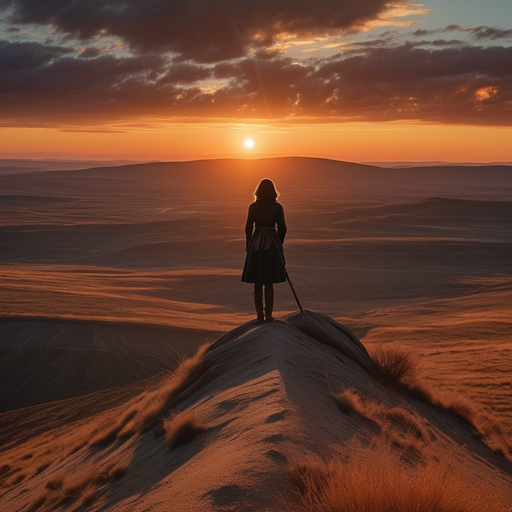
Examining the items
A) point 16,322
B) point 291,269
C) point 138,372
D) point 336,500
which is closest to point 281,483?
point 336,500

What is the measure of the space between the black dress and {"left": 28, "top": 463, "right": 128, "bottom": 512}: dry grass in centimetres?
327

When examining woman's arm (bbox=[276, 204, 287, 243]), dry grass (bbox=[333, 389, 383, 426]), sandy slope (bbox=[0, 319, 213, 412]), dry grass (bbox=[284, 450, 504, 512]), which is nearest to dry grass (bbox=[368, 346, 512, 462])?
dry grass (bbox=[333, 389, 383, 426])

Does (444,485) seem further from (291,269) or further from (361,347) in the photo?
(291,269)

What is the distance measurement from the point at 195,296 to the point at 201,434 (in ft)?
74.1

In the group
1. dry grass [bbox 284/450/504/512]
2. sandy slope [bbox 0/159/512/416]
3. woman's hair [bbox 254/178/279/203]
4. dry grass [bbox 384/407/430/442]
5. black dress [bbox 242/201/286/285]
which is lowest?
sandy slope [bbox 0/159/512/416]

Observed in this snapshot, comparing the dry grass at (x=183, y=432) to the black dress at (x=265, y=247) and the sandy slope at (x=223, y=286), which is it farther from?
the sandy slope at (x=223, y=286)

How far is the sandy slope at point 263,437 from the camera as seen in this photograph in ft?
11.8

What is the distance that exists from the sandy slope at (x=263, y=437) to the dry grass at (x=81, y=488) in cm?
13

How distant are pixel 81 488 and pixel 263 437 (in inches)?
88.7

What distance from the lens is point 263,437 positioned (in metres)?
4.11

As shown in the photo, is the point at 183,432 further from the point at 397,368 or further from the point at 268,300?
the point at 397,368

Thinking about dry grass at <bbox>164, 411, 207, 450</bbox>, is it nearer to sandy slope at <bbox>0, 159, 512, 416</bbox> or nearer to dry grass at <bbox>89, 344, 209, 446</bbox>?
dry grass at <bbox>89, 344, 209, 446</bbox>

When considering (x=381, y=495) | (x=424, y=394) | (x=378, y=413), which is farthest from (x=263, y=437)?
(x=424, y=394)

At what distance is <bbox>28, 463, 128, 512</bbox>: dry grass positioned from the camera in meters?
5.06
